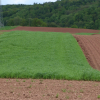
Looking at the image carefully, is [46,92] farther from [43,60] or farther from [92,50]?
[92,50]

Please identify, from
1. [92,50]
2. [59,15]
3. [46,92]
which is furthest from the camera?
[59,15]

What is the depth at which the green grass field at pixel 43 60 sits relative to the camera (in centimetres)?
1134

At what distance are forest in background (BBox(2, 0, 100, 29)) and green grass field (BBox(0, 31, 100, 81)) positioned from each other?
3746cm

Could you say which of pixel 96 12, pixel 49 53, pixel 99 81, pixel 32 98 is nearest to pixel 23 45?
pixel 49 53

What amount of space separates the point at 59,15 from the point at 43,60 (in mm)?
55828

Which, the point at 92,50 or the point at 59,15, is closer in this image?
the point at 92,50

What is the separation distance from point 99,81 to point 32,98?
516 centimetres

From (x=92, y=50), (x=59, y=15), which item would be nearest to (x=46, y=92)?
(x=92, y=50)

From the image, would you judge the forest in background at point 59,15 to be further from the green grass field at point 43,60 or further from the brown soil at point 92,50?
the green grass field at point 43,60

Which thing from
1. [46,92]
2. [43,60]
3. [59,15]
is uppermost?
[59,15]

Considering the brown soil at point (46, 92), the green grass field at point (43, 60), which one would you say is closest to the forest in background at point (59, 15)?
the green grass field at point (43, 60)

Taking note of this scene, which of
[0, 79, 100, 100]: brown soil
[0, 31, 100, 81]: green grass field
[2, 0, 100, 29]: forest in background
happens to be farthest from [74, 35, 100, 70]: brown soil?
[2, 0, 100, 29]: forest in background

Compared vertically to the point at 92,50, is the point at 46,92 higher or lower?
higher

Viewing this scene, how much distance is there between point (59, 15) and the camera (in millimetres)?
69188
